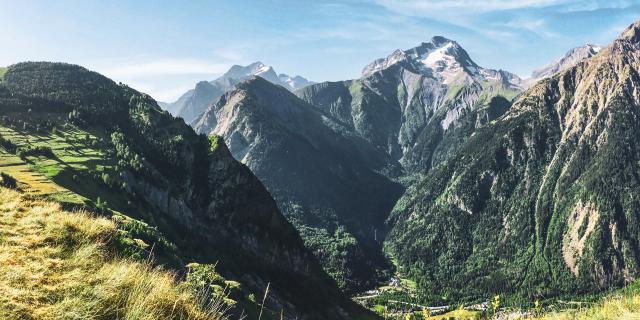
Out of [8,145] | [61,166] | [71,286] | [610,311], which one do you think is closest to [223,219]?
[61,166]

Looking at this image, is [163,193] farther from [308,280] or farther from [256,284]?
[308,280]

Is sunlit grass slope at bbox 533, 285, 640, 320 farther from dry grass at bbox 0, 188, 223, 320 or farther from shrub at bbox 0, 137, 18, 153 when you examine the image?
shrub at bbox 0, 137, 18, 153

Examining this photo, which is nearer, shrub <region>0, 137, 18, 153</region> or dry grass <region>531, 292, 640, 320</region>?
dry grass <region>531, 292, 640, 320</region>

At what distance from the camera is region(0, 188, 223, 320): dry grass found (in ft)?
31.2

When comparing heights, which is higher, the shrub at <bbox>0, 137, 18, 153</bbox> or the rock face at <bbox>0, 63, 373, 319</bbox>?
the shrub at <bbox>0, 137, 18, 153</bbox>

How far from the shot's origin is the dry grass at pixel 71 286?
9500mm

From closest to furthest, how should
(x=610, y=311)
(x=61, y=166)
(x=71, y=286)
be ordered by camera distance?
(x=71, y=286)
(x=610, y=311)
(x=61, y=166)

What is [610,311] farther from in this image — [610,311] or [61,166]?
[61,166]

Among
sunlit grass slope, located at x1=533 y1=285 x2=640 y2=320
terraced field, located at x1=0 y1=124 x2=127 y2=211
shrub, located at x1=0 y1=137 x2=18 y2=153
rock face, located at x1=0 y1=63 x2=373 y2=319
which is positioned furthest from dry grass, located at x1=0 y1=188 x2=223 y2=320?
shrub, located at x1=0 y1=137 x2=18 y2=153

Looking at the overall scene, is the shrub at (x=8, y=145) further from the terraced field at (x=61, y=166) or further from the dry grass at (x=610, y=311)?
the dry grass at (x=610, y=311)

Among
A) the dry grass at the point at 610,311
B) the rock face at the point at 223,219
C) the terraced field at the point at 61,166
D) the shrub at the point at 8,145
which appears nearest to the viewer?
the dry grass at the point at 610,311

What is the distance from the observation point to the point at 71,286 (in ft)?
34.0

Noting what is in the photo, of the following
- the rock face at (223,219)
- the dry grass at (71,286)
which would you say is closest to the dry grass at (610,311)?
the dry grass at (71,286)

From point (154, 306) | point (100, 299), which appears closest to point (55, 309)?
point (100, 299)
